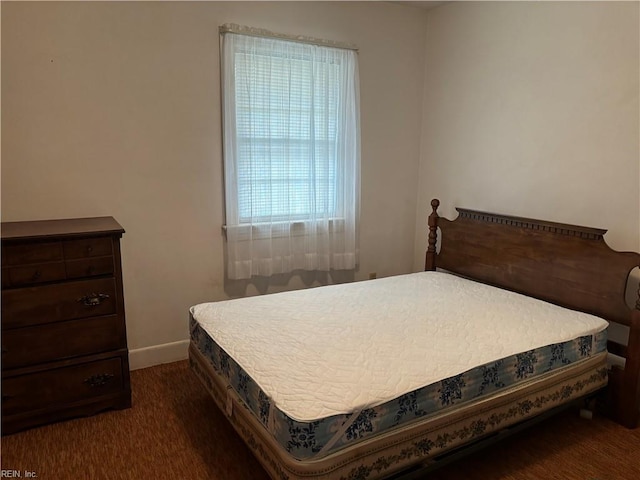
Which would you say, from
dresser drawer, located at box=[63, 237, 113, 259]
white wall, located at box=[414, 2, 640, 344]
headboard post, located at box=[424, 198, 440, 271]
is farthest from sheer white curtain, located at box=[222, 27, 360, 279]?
dresser drawer, located at box=[63, 237, 113, 259]

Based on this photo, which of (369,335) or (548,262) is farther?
(548,262)

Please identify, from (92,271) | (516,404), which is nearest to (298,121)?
(92,271)

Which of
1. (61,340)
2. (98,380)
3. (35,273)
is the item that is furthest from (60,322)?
(98,380)

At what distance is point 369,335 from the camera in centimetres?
228

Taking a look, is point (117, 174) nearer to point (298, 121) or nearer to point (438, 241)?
point (298, 121)

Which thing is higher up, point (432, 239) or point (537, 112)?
point (537, 112)

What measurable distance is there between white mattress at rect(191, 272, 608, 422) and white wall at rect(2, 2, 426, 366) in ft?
2.31

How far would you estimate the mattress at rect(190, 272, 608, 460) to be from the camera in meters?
1.71

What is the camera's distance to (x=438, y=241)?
3.90 m

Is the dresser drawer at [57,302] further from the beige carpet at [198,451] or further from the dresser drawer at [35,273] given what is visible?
Answer: the beige carpet at [198,451]

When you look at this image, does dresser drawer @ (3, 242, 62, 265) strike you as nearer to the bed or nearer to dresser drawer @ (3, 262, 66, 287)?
dresser drawer @ (3, 262, 66, 287)

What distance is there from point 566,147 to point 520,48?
29.8 inches

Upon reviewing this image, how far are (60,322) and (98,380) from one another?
39 cm

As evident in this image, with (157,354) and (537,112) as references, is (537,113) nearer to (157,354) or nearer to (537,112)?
(537,112)
